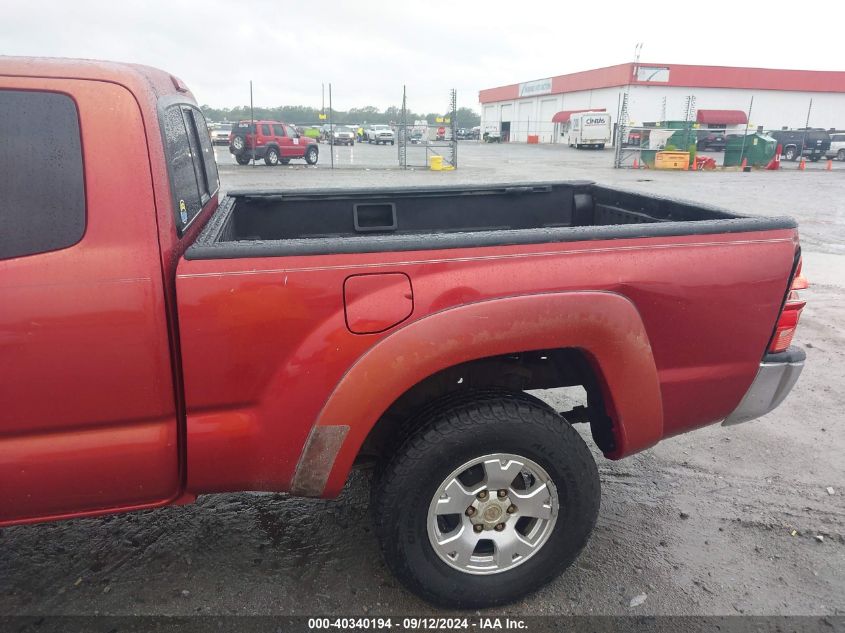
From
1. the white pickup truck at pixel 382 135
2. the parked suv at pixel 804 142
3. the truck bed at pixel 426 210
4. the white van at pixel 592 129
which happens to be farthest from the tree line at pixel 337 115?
the truck bed at pixel 426 210

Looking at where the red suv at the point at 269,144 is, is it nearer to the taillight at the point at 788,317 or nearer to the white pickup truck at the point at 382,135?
the taillight at the point at 788,317

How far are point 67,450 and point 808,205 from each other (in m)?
16.6

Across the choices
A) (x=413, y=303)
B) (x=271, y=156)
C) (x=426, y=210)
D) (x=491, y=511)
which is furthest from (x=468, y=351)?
(x=271, y=156)

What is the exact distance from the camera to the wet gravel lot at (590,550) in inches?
98.3

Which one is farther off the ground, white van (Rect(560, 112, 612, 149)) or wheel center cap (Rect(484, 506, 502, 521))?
white van (Rect(560, 112, 612, 149))

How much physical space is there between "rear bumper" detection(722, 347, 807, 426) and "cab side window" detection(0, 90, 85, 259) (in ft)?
8.16

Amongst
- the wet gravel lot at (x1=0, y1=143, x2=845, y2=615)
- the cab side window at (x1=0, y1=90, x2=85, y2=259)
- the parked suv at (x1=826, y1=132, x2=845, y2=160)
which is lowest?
the wet gravel lot at (x1=0, y1=143, x2=845, y2=615)

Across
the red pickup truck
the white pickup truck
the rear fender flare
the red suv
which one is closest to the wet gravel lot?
the red pickup truck

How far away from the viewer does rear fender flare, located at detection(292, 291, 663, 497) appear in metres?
2.08

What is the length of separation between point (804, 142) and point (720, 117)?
15204 mm

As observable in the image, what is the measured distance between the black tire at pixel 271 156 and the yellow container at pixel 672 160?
51.9 feet

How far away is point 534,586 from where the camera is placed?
8.14 feet

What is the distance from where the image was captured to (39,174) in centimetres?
190

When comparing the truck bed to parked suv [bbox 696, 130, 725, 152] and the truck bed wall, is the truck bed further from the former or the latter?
parked suv [bbox 696, 130, 725, 152]
